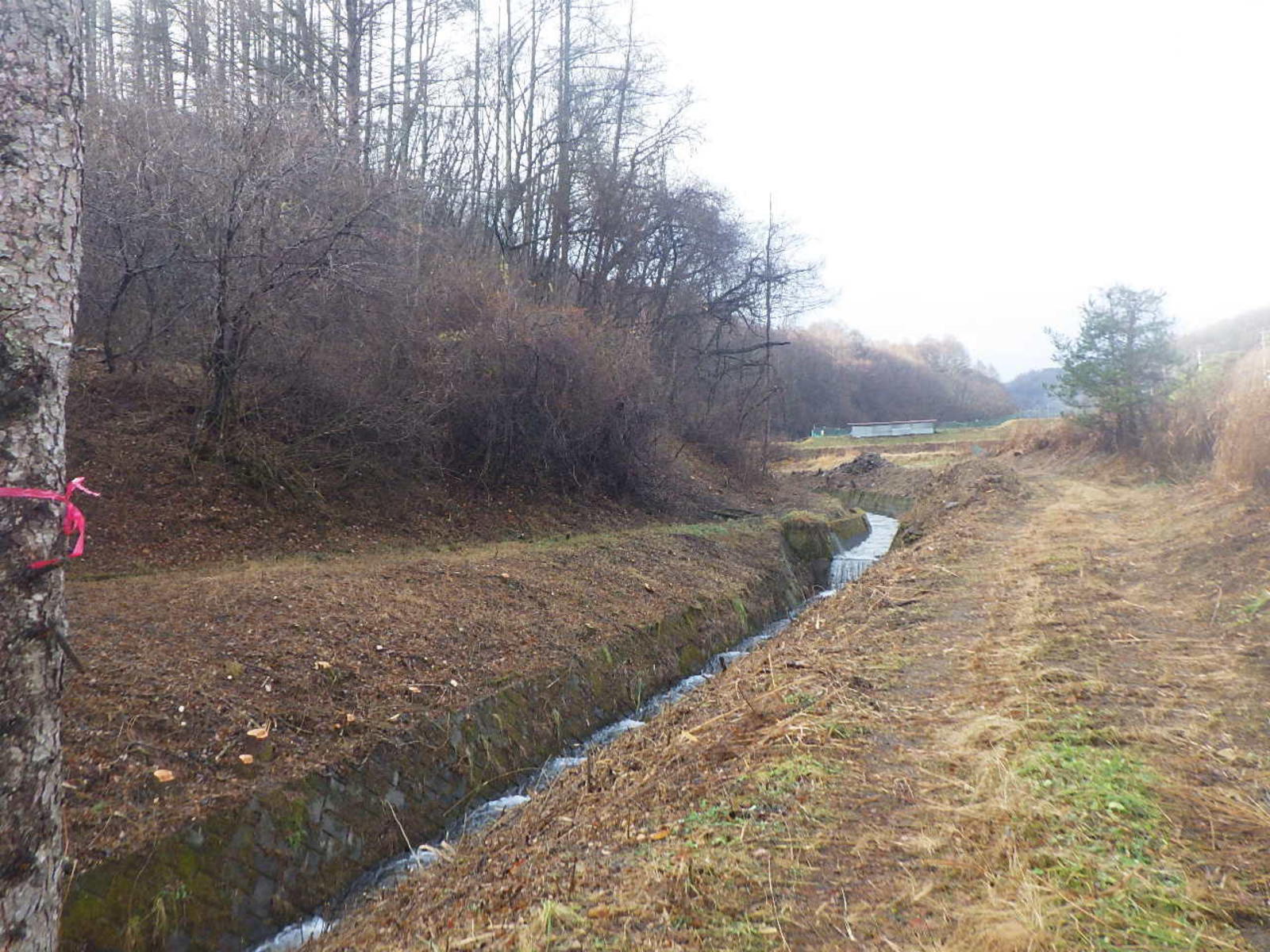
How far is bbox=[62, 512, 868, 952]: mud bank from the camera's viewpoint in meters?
4.06

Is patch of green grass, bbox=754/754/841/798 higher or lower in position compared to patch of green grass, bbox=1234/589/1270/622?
lower

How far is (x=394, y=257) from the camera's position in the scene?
12.3m

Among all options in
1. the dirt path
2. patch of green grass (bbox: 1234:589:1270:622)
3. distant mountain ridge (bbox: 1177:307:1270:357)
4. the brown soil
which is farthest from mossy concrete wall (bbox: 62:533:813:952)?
distant mountain ridge (bbox: 1177:307:1270:357)

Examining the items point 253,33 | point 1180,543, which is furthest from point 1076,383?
point 253,33

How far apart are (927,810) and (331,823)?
3.57 metres

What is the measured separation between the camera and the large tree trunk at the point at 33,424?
2.78 metres

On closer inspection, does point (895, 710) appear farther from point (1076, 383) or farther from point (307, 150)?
point (1076, 383)

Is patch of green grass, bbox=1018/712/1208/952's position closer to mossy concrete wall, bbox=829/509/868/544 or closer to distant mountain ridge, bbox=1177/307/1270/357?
mossy concrete wall, bbox=829/509/868/544

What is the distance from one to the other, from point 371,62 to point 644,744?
18.3m

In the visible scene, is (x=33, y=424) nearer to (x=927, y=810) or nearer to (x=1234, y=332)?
(x=927, y=810)

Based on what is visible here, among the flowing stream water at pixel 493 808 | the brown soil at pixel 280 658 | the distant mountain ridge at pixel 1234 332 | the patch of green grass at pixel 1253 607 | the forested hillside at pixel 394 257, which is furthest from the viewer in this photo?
the distant mountain ridge at pixel 1234 332

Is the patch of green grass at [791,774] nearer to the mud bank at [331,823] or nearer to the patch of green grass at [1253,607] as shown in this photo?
the mud bank at [331,823]

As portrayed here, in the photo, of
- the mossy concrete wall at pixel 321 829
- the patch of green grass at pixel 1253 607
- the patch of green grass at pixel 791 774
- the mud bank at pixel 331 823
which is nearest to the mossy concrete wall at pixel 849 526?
the mud bank at pixel 331 823

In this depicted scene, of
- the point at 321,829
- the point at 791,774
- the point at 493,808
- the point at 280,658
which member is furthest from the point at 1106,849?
the point at 280,658
